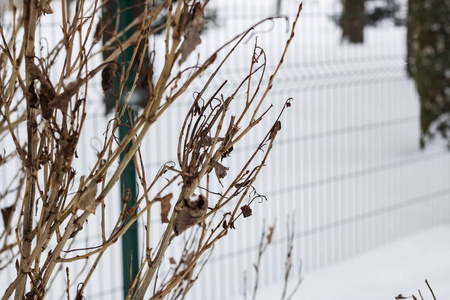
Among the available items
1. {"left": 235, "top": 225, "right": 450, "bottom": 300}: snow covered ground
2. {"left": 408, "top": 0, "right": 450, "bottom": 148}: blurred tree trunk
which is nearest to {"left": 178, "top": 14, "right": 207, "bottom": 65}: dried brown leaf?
{"left": 235, "top": 225, "right": 450, "bottom": 300}: snow covered ground

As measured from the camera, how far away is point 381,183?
555 centimetres

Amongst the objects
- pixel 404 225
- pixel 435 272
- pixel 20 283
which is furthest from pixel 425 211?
pixel 20 283

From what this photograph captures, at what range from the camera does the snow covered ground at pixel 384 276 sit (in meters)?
3.33

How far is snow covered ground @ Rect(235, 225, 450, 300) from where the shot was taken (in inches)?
131

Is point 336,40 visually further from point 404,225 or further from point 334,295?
point 334,295

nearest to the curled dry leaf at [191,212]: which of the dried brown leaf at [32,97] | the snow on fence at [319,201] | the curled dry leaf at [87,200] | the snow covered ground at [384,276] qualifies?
the curled dry leaf at [87,200]

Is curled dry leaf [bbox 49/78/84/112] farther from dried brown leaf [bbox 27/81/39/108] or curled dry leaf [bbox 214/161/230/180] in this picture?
curled dry leaf [bbox 214/161/230/180]

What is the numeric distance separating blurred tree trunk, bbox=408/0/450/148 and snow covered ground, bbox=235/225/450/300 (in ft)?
6.98

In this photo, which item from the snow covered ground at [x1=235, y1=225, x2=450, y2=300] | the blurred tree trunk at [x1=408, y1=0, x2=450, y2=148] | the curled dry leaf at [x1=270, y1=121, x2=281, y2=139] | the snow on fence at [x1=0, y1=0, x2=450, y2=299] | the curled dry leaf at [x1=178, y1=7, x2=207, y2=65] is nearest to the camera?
the curled dry leaf at [x1=178, y1=7, x2=207, y2=65]

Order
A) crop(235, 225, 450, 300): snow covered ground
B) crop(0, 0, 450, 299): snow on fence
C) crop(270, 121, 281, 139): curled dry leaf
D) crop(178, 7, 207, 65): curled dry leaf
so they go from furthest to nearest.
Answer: crop(0, 0, 450, 299): snow on fence
crop(235, 225, 450, 300): snow covered ground
crop(270, 121, 281, 139): curled dry leaf
crop(178, 7, 207, 65): curled dry leaf

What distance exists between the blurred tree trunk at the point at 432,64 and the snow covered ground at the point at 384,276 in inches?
83.8

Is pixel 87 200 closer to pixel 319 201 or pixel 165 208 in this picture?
pixel 165 208

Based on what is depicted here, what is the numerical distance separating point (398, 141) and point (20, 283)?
5.69 meters

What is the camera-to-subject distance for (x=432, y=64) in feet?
19.6
